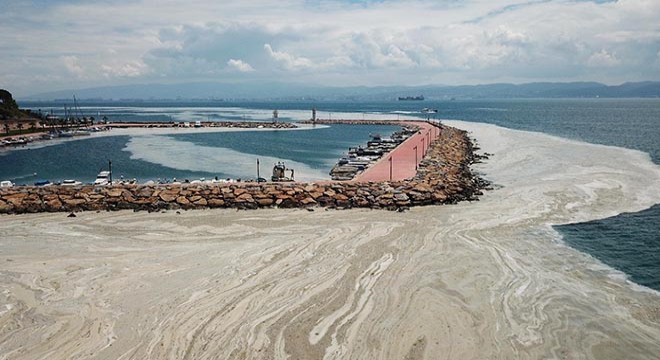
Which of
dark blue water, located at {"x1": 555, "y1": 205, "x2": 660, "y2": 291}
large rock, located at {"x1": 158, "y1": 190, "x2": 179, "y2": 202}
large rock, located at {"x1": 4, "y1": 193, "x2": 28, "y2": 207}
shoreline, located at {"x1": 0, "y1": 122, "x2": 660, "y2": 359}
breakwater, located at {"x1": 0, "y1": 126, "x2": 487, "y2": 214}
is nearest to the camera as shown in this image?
shoreline, located at {"x1": 0, "y1": 122, "x2": 660, "y2": 359}

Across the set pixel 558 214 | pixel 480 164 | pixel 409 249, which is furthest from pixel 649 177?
pixel 409 249

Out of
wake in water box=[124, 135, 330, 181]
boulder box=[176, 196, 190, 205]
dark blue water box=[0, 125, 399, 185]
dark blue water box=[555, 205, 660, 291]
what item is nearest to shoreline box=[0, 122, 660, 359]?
dark blue water box=[555, 205, 660, 291]

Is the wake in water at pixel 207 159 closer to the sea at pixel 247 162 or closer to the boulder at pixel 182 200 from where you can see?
the sea at pixel 247 162

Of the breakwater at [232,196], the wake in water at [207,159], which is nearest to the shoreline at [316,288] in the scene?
the breakwater at [232,196]

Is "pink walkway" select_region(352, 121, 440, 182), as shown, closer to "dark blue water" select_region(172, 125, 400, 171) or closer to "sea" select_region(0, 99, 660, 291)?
"sea" select_region(0, 99, 660, 291)

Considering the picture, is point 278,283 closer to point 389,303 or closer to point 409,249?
point 389,303

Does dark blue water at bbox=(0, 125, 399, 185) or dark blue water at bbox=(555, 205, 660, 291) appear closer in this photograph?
dark blue water at bbox=(555, 205, 660, 291)
